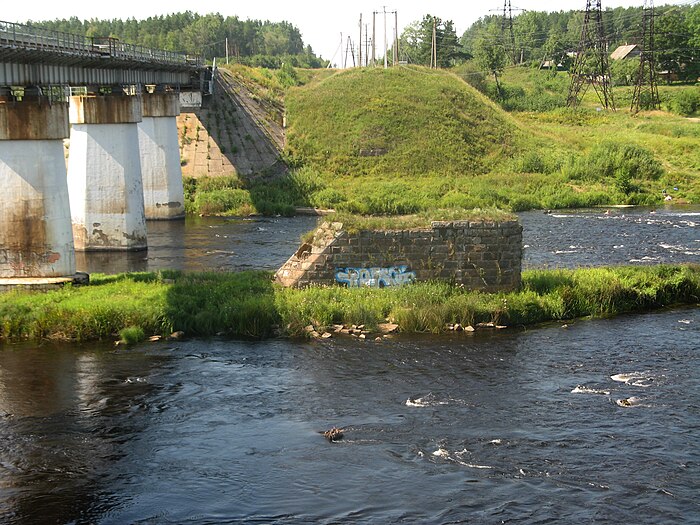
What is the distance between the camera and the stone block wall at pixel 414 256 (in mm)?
31422

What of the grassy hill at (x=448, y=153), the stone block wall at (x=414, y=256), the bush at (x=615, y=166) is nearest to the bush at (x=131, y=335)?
the stone block wall at (x=414, y=256)

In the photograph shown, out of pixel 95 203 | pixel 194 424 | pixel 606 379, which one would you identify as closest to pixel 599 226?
pixel 95 203

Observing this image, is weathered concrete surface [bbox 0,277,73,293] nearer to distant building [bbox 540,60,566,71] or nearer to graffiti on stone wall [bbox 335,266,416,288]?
graffiti on stone wall [bbox 335,266,416,288]

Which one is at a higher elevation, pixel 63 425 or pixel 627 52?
pixel 627 52

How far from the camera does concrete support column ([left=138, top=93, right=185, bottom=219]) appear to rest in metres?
61.1

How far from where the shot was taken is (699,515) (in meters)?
16.7

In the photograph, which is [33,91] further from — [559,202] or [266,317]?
[559,202]

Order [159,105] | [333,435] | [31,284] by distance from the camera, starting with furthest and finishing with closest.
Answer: [159,105] → [31,284] → [333,435]

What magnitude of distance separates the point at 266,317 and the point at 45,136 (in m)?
12.3

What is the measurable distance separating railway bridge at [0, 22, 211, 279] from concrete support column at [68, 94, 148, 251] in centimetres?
5

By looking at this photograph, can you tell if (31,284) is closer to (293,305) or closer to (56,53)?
(56,53)

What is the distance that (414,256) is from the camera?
3156 cm

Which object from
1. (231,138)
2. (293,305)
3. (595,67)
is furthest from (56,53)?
(595,67)

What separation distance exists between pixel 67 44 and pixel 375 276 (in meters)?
19.7
